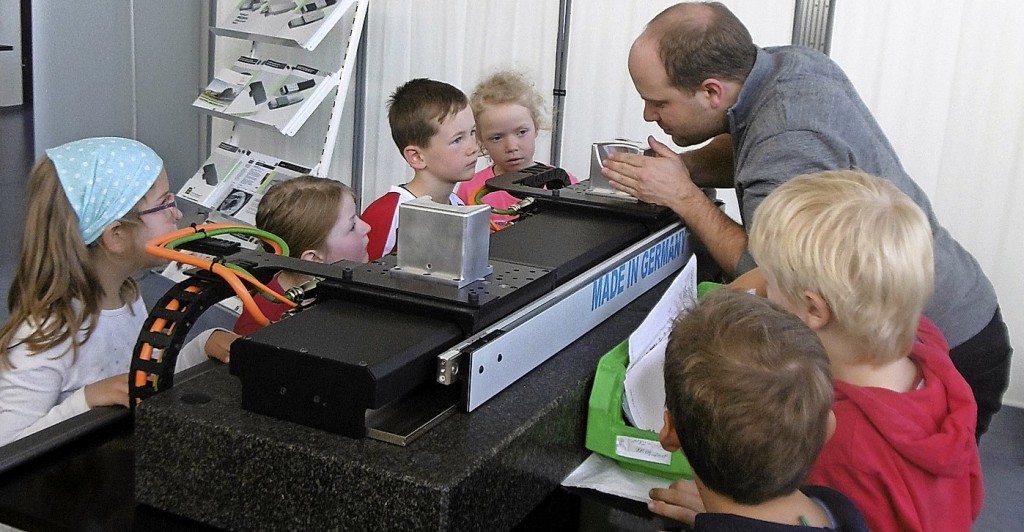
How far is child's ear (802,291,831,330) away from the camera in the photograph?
1.17 m

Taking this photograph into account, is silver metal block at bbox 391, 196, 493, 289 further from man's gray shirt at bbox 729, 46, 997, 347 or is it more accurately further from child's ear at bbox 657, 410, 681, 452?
man's gray shirt at bbox 729, 46, 997, 347

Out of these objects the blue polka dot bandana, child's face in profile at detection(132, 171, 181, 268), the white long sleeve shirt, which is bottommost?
the white long sleeve shirt

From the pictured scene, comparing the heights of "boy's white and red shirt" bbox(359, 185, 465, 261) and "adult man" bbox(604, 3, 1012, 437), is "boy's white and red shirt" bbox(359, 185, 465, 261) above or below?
below

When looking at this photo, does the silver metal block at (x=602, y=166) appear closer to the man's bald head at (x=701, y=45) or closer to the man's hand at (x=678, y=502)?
the man's bald head at (x=701, y=45)

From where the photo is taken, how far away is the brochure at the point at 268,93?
4199 millimetres

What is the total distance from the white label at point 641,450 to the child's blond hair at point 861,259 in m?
0.25

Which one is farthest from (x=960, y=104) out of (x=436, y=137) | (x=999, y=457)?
(x=436, y=137)

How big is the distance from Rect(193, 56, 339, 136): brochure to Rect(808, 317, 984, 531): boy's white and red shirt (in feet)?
11.0

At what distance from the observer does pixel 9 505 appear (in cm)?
100

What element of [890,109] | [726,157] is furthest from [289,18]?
[726,157]

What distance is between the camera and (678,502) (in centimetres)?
109

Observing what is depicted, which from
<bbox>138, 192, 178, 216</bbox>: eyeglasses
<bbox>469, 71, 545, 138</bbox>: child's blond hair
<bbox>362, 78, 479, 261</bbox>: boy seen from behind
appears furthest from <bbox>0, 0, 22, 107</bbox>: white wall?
<bbox>138, 192, 178, 216</bbox>: eyeglasses

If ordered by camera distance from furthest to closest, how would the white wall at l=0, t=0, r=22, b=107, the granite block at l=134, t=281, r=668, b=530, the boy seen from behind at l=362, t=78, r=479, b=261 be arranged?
1. the white wall at l=0, t=0, r=22, b=107
2. the boy seen from behind at l=362, t=78, r=479, b=261
3. the granite block at l=134, t=281, r=668, b=530

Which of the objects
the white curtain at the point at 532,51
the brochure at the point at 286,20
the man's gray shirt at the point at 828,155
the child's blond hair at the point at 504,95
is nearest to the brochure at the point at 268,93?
the brochure at the point at 286,20
